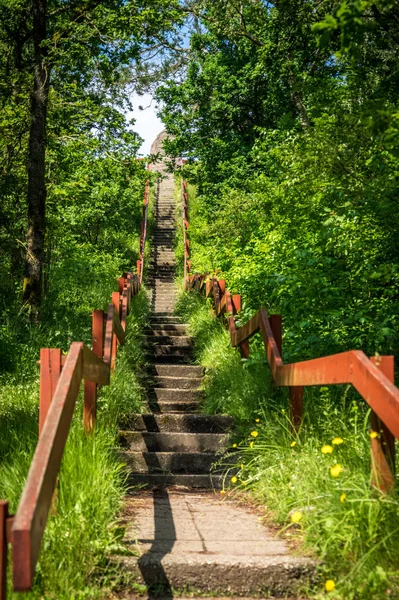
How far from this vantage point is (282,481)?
3.94 metres

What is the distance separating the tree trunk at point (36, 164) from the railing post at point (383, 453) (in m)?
7.27

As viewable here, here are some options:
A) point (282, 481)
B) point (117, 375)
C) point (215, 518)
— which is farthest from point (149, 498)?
point (117, 375)

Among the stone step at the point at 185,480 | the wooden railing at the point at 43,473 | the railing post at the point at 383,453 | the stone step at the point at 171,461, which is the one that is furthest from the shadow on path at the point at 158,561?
the stone step at the point at 171,461

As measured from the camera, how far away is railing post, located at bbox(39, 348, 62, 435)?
11.5 ft

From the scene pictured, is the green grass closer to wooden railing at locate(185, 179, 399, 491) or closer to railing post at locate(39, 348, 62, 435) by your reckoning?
wooden railing at locate(185, 179, 399, 491)

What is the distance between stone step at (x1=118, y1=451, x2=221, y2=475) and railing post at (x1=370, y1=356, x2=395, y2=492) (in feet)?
8.36

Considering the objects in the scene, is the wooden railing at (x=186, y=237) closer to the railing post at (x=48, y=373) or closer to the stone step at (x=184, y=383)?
the stone step at (x=184, y=383)

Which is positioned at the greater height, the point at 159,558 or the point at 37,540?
the point at 37,540

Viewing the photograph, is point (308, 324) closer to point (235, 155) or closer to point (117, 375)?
point (117, 375)

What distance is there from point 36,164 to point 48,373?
6735 mm

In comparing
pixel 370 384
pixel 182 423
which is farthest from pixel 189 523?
pixel 182 423

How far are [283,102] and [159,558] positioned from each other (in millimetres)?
17994

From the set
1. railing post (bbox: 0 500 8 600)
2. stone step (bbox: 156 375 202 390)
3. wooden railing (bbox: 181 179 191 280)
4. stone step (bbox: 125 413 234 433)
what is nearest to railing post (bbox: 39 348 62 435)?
railing post (bbox: 0 500 8 600)

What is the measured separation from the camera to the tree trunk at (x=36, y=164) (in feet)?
31.6
